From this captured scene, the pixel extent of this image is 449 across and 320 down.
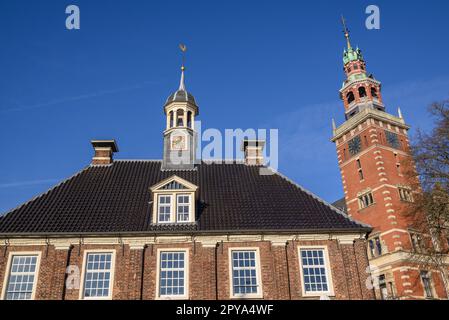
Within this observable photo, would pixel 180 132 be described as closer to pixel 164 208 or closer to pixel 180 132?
pixel 180 132

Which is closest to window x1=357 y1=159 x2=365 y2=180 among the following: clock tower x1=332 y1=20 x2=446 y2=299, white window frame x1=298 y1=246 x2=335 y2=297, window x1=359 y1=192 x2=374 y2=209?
clock tower x1=332 y1=20 x2=446 y2=299

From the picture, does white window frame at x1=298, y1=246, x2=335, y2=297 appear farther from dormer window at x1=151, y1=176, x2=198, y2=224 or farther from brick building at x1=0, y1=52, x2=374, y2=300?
dormer window at x1=151, y1=176, x2=198, y2=224

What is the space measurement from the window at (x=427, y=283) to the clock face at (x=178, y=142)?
28.9m

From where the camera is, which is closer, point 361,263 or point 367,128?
point 361,263

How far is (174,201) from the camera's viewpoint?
22.0 m

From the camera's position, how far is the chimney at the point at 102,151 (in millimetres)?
26594

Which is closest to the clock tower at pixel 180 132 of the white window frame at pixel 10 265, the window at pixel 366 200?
the white window frame at pixel 10 265

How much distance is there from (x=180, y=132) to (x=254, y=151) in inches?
210

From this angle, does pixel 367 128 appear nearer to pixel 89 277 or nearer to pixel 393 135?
pixel 393 135

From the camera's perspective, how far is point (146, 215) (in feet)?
71.6

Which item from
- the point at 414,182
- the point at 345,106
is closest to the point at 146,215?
the point at 414,182

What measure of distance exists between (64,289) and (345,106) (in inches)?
1835

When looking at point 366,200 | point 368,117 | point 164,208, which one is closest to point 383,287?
point 366,200

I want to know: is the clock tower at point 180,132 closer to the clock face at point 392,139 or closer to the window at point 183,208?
the window at point 183,208
